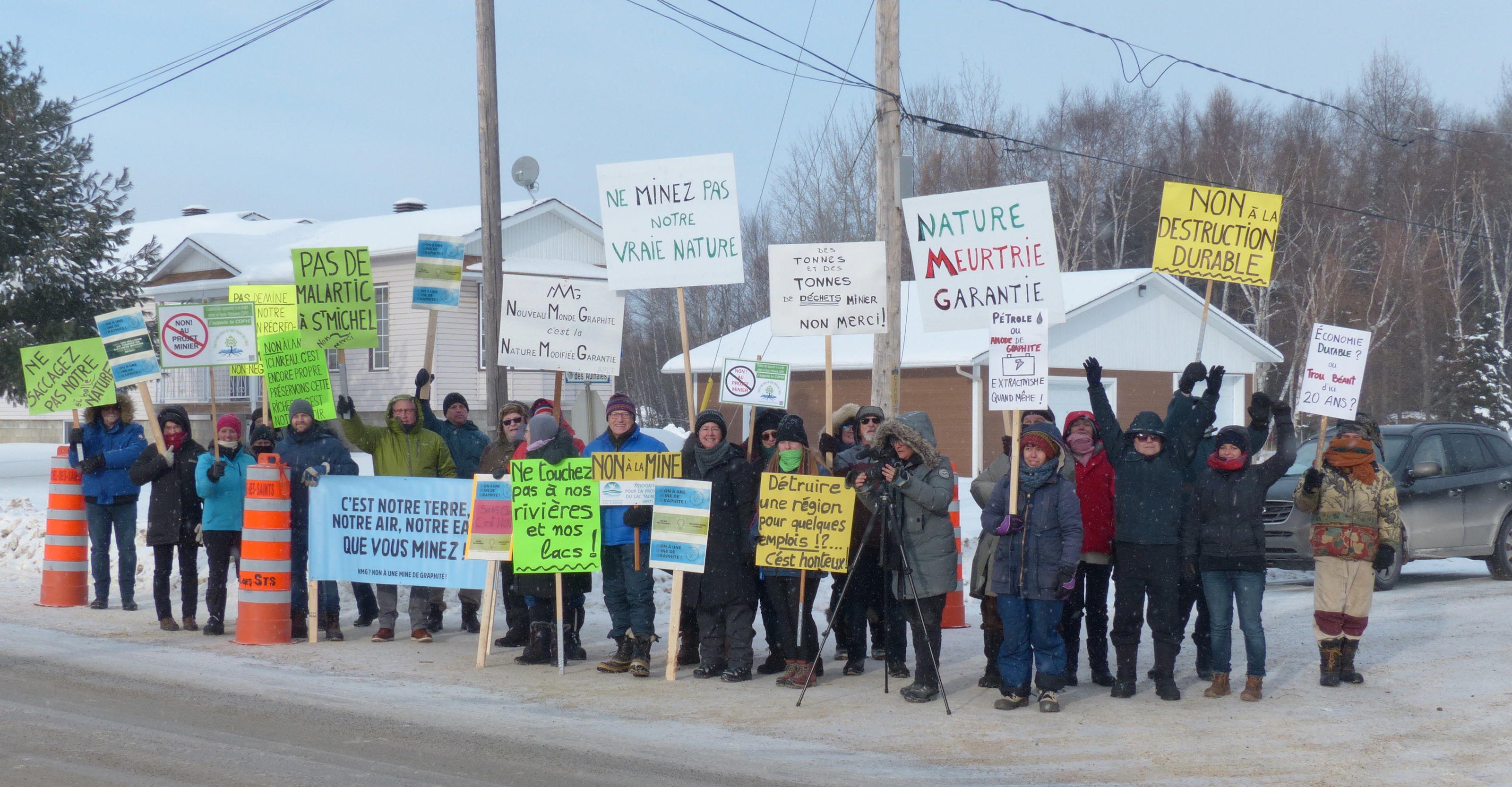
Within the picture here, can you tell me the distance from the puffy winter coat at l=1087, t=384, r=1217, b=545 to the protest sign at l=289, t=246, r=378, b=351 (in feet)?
20.4

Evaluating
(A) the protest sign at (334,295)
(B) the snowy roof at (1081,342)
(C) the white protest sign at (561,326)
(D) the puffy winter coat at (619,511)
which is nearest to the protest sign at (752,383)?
(C) the white protest sign at (561,326)

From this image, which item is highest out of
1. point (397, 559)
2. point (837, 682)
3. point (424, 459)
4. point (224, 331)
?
point (224, 331)

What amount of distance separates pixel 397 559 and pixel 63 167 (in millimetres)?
20350

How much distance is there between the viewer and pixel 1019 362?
8.20 m

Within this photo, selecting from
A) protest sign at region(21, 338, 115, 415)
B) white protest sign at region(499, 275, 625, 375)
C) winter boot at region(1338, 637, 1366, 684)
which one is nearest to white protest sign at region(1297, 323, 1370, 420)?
winter boot at region(1338, 637, 1366, 684)

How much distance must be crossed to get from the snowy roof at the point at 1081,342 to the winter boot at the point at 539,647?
19010mm

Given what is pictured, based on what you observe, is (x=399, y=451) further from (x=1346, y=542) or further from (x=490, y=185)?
(x=1346, y=542)

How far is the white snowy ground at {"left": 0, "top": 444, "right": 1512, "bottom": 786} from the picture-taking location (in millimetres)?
6637

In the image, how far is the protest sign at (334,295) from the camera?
432 inches

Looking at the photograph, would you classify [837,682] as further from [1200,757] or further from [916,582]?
[1200,757]

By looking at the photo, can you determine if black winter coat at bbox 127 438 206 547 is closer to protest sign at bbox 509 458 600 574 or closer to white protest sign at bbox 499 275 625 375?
white protest sign at bbox 499 275 625 375

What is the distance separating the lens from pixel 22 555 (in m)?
14.0

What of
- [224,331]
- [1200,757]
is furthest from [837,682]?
[224,331]

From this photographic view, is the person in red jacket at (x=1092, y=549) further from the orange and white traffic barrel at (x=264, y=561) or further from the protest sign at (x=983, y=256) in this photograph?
the orange and white traffic barrel at (x=264, y=561)
